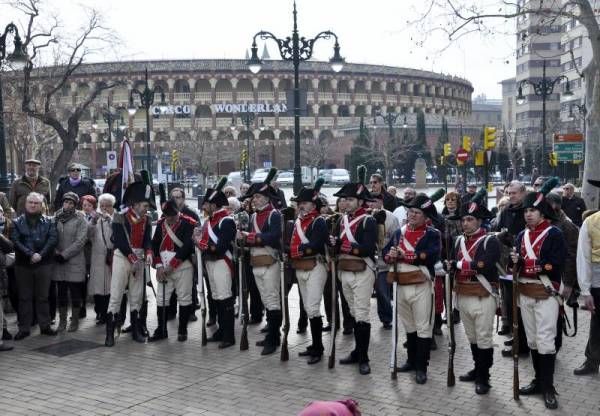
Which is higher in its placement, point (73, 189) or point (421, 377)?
point (73, 189)

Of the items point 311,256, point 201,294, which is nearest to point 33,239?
point 201,294

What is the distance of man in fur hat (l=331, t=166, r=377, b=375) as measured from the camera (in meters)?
8.32

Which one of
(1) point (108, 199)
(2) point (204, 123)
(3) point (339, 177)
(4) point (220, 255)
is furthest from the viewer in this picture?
(2) point (204, 123)

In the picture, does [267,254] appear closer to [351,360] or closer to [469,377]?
[351,360]

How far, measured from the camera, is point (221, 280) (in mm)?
9523

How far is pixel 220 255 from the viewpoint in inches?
373

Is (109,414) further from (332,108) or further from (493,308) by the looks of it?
(332,108)

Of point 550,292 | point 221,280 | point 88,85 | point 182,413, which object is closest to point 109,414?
point 182,413

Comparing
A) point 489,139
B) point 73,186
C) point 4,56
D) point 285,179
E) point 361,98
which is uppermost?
point 361,98

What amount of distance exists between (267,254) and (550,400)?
399 cm

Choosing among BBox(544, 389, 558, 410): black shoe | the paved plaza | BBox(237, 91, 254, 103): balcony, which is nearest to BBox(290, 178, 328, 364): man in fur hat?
the paved plaza

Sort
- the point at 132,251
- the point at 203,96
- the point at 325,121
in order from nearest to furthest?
the point at 132,251 < the point at 203,96 < the point at 325,121

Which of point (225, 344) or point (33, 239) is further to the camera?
point (33, 239)

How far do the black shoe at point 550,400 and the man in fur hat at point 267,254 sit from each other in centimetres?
362
